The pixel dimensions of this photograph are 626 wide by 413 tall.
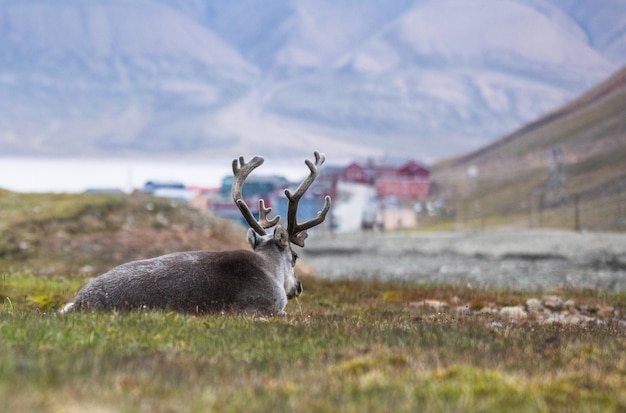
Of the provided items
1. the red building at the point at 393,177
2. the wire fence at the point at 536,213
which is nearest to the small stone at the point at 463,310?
the wire fence at the point at 536,213

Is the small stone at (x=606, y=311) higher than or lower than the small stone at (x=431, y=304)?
lower

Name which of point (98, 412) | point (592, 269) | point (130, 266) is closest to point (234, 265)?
point (130, 266)

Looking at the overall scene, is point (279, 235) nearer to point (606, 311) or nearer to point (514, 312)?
point (514, 312)

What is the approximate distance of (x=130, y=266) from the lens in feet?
49.2

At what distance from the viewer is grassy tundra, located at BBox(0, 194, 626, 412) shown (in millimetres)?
8055

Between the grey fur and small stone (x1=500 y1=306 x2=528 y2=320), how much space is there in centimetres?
485

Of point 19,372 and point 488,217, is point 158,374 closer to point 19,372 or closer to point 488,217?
point 19,372

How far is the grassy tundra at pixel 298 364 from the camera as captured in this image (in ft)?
26.4

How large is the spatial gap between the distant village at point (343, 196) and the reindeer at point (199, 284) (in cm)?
7268

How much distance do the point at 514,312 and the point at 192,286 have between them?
7.84m

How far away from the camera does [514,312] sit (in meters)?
20.6

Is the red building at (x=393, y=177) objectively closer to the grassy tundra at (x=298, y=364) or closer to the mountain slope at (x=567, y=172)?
the mountain slope at (x=567, y=172)

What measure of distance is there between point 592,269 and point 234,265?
37152mm

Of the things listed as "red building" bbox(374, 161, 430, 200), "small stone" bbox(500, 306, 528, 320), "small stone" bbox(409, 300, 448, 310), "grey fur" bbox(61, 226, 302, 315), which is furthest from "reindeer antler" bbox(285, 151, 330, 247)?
"red building" bbox(374, 161, 430, 200)
